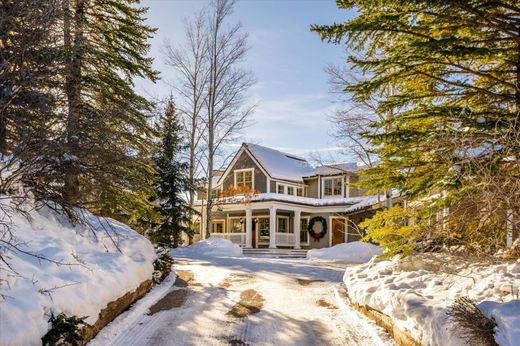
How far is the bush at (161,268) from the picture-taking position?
1058 cm

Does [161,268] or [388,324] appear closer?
[388,324]

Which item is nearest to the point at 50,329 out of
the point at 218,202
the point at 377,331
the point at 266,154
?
the point at 377,331

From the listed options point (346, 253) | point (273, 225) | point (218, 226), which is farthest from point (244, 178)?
point (346, 253)

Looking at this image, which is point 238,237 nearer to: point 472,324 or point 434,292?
point 434,292

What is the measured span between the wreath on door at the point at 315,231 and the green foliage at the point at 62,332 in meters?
25.1

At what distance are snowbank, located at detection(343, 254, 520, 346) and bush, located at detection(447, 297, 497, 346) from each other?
3.2 inches

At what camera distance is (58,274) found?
6.11 m

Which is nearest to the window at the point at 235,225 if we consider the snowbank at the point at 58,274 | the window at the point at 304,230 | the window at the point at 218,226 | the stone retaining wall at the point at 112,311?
the window at the point at 218,226

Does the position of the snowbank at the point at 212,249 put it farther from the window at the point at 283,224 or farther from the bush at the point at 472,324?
the bush at the point at 472,324

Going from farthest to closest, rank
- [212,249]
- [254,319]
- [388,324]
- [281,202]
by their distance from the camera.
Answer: [281,202] < [212,249] < [254,319] < [388,324]

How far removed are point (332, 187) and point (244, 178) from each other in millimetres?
6520

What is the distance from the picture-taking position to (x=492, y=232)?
22.9ft

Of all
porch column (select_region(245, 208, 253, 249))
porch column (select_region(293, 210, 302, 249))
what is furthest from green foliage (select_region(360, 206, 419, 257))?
porch column (select_region(293, 210, 302, 249))

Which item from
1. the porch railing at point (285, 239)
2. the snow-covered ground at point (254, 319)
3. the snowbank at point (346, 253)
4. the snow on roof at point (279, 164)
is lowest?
the snow-covered ground at point (254, 319)
